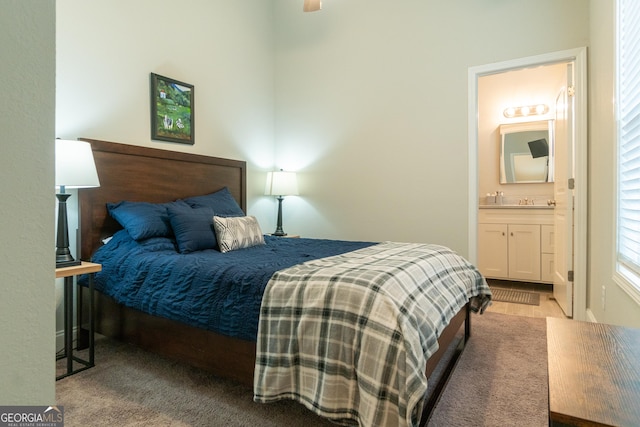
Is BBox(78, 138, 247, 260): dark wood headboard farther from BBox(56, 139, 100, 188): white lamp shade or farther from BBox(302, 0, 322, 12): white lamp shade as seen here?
BBox(302, 0, 322, 12): white lamp shade

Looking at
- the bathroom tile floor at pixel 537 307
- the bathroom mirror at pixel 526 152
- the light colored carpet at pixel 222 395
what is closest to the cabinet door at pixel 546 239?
the bathroom tile floor at pixel 537 307

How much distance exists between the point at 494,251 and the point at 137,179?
12.9 ft

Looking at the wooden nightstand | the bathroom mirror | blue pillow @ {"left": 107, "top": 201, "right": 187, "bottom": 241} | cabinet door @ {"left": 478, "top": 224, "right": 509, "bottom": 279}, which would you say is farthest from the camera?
the bathroom mirror

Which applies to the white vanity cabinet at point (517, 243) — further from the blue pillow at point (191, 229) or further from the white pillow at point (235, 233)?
the blue pillow at point (191, 229)

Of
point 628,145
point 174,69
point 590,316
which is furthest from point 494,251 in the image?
point 174,69

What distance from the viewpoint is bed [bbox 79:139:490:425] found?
1377 mm

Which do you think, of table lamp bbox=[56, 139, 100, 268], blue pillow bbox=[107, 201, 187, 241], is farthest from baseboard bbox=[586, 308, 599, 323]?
table lamp bbox=[56, 139, 100, 268]

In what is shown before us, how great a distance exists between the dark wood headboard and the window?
3.11m

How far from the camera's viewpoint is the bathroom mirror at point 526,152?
14.5 feet

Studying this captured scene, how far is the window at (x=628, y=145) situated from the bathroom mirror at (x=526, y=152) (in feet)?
8.84

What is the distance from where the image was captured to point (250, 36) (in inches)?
159

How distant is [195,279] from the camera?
1840mm

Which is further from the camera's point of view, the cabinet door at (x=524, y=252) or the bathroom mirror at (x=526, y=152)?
the bathroom mirror at (x=526, y=152)

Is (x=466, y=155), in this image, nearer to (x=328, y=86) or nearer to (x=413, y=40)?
(x=413, y=40)
